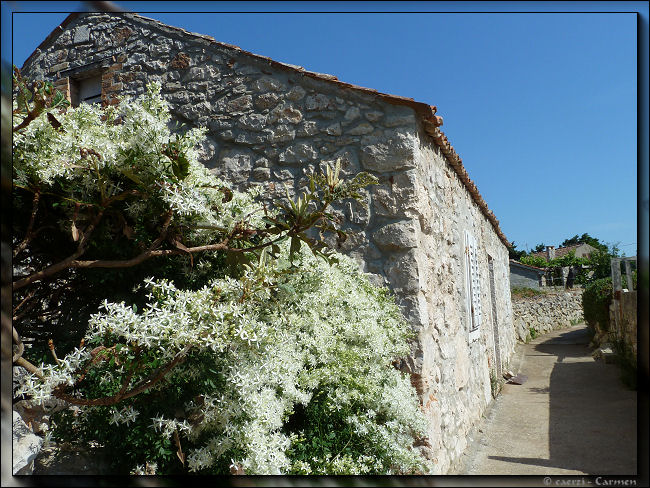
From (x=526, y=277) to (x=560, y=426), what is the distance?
15.9 metres

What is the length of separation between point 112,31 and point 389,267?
3538 mm

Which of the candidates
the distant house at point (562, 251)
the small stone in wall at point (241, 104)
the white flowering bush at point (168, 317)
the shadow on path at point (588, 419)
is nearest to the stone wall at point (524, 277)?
the distant house at point (562, 251)

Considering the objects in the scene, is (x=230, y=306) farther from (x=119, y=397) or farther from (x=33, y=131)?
(x=33, y=131)

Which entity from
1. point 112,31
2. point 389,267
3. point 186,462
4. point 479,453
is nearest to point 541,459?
point 479,453

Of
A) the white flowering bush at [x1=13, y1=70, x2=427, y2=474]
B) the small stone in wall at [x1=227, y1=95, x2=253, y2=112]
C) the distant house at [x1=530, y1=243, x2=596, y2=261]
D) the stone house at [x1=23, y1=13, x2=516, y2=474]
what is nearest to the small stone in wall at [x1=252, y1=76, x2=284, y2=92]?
the stone house at [x1=23, y1=13, x2=516, y2=474]

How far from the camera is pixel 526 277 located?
19953 millimetres

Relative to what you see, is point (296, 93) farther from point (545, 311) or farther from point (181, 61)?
point (545, 311)

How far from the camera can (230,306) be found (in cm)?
180

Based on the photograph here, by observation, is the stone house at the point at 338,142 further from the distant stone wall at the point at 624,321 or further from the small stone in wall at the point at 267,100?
the distant stone wall at the point at 624,321

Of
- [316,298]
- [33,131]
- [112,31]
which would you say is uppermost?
[112,31]

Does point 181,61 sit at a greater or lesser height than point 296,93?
greater

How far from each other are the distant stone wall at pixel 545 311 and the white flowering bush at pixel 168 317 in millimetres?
13019

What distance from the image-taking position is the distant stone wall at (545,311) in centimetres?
1509

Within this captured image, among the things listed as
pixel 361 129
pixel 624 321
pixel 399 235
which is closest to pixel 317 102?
pixel 361 129
